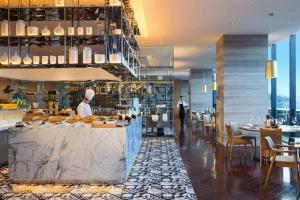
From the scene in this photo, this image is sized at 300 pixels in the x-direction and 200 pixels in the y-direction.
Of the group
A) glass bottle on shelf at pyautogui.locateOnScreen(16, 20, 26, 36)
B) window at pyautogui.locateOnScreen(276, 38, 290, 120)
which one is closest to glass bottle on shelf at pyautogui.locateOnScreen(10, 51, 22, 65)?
glass bottle on shelf at pyautogui.locateOnScreen(16, 20, 26, 36)

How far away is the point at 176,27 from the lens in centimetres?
838

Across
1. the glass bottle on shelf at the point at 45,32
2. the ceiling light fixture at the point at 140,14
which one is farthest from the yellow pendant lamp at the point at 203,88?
the glass bottle on shelf at the point at 45,32

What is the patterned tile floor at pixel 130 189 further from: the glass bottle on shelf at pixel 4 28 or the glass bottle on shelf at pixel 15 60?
the glass bottle on shelf at pixel 4 28

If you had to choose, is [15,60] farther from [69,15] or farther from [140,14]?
[140,14]

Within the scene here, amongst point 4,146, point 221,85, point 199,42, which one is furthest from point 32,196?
point 199,42

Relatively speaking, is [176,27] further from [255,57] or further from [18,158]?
[18,158]

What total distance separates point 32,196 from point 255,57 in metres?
7.32

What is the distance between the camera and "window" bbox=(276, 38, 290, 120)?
9.89 m

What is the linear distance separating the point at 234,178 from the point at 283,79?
572 cm

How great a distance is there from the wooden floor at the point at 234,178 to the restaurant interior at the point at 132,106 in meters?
0.02

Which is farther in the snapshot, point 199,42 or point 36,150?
point 199,42

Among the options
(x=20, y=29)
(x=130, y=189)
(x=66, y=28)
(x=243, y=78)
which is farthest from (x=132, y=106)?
(x=130, y=189)

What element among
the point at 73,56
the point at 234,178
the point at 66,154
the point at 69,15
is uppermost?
the point at 69,15

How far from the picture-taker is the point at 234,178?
18.0ft
